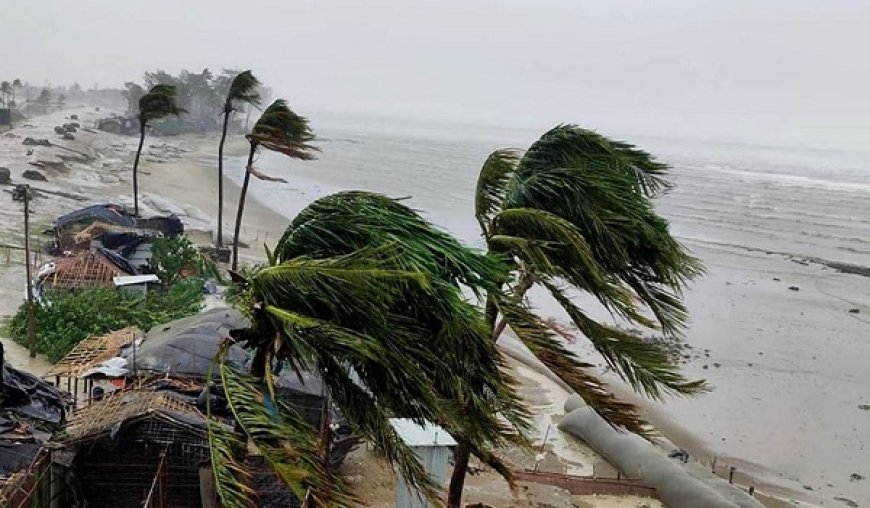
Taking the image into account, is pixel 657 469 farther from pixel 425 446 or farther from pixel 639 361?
pixel 639 361

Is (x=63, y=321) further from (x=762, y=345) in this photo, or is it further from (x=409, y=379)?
(x=762, y=345)

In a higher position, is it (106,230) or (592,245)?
(592,245)

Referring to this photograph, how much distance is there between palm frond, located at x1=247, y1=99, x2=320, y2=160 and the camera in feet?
59.0

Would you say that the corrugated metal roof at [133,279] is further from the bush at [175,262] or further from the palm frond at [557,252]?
the palm frond at [557,252]

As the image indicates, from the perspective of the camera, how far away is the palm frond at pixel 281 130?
18.0 metres

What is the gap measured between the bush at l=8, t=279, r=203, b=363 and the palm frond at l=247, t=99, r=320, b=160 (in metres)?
4.95

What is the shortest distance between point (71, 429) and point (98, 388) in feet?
6.17

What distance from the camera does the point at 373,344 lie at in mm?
3666

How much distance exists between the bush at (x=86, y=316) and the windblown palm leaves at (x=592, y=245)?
949 cm

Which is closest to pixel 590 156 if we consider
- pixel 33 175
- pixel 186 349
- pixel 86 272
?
pixel 186 349

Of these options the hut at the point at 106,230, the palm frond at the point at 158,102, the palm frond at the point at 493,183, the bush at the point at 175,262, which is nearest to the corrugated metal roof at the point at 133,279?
the bush at the point at 175,262

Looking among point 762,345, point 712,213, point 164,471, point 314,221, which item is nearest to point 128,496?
point 164,471

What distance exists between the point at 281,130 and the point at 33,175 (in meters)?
21.4

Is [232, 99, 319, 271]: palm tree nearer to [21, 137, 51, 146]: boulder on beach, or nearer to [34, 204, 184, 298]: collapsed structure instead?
[34, 204, 184, 298]: collapsed structure
